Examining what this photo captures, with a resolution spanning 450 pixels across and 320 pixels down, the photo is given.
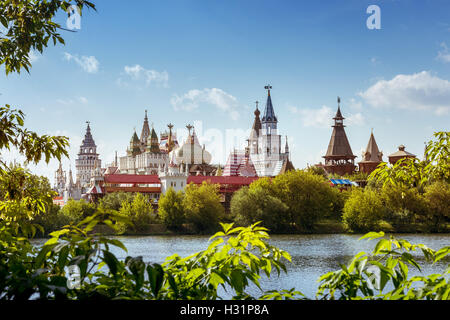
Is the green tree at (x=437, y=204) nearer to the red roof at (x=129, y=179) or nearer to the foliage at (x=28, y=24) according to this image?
the red roof at (x=129, y=179)

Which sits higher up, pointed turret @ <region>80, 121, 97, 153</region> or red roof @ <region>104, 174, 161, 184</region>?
pointed turret @ <region>80, 121, 97, 153</region>

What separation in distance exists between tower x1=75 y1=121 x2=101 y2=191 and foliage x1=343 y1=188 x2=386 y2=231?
11031cm

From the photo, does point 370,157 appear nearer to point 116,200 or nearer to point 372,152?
point 372,152

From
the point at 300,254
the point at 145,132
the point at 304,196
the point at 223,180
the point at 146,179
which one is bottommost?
the point at 300,254

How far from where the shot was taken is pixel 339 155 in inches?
3440

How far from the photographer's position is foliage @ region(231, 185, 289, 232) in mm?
48438

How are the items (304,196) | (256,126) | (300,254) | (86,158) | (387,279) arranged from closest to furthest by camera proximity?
(387,279), (300,254), (304,196), (256,126), (86,158)

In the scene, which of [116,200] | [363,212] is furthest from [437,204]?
[116,200]

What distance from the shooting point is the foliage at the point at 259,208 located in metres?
48.4

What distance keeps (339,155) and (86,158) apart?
8355 centimetres

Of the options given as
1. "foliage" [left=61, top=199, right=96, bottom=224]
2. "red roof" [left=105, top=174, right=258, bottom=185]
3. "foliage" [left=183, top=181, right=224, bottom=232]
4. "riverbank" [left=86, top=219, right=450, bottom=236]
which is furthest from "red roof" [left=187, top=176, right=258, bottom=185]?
"riverbank" [left=86, top=219, right=450, bottom=236]

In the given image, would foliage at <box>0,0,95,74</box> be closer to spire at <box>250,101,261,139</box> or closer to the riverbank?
the riverbank

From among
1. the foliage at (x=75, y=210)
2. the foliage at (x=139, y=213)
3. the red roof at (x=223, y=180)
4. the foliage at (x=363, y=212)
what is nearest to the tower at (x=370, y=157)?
the red roof at (x=223, y=180)
